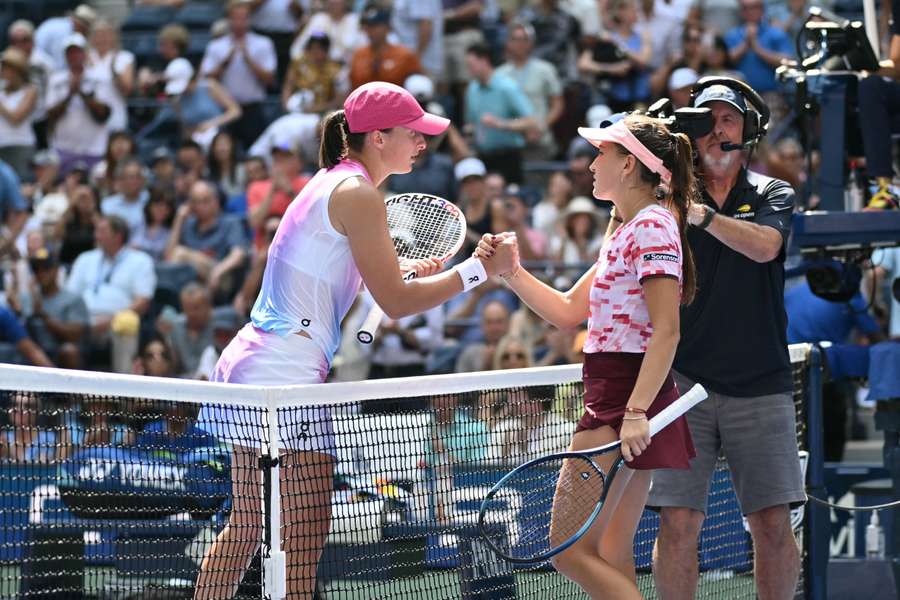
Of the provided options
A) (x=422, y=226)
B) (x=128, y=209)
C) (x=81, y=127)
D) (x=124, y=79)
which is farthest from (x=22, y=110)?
(x=422, y=226)

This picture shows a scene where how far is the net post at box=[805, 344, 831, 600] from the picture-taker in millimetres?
6258

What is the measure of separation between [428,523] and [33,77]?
10294 mm

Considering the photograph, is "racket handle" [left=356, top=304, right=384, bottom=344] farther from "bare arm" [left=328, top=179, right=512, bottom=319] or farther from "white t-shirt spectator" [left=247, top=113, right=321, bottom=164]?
"white t-shirt spectator" [left=247, top=113, right=321, bottom=164]

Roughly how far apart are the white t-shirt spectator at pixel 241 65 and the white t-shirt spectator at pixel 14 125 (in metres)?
1.75

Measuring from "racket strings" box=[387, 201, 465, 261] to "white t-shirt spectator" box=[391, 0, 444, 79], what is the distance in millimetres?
8797

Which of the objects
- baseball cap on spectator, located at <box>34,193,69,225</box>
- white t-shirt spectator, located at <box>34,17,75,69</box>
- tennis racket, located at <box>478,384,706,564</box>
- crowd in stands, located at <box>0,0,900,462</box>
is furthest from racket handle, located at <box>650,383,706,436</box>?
white t-shirt spectator, located at <box>34,17,75,69</box>

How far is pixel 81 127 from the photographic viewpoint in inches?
574

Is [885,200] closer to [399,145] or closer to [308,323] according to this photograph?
[399,145]

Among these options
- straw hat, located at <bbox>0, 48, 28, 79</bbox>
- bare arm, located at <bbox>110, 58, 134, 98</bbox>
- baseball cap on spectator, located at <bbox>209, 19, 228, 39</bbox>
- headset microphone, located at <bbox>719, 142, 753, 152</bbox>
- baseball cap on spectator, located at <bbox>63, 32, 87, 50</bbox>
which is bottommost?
headset microphone, located at <bbox>719, 142, 753, 152</bbox>

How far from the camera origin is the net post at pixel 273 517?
4.62 metres

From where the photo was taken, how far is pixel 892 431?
6414 millimetres

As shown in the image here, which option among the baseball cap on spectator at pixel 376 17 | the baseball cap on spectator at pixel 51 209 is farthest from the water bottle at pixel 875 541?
the baseball cap on spectator at pixel 51 209

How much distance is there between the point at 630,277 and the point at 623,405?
1.29ft

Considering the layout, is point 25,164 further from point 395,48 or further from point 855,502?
point 855,502
